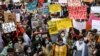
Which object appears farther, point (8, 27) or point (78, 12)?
point (8, 27)

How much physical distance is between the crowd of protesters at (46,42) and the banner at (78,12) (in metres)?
0.56

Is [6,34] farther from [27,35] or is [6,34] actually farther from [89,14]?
[89,14]

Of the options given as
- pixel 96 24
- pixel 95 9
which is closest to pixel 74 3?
pixel 95 9

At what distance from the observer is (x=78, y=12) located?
60.5ft

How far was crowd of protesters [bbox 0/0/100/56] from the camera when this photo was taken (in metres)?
16.8

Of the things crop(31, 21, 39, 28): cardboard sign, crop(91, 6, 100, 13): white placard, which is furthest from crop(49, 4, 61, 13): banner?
crop(91, 6, 100, 13): white placard

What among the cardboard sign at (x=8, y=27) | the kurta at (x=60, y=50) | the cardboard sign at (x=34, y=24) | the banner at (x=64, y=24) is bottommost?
the cardboard sign at (x=34, y=24)

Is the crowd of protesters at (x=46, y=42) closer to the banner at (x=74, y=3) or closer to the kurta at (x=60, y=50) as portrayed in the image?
the kurta at (x=60, y=50)

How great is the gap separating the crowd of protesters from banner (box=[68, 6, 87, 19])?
1.82 feet

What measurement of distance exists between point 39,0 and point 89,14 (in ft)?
14.6

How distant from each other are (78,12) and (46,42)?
1.70m

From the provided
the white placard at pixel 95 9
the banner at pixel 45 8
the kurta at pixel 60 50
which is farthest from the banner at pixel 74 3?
the kurta at pixel 60 50

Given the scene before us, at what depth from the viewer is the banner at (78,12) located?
1839 cm

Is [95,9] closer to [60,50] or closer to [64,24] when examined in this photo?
[64,24]
